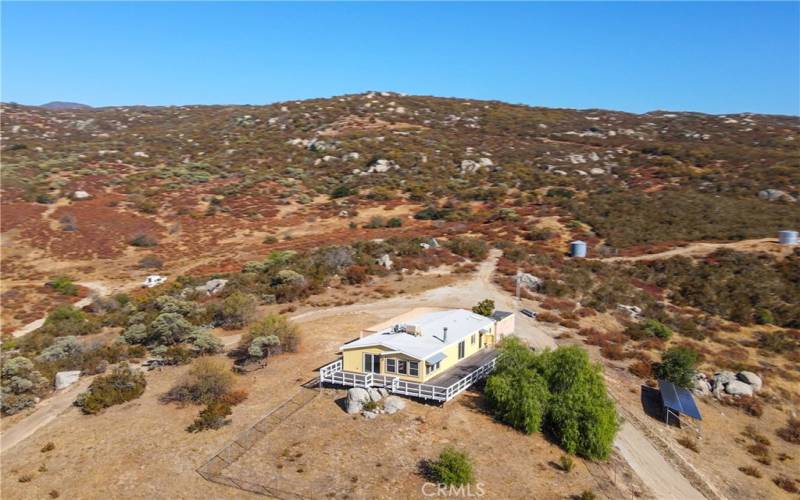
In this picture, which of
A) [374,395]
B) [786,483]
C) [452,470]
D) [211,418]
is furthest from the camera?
[374,395]

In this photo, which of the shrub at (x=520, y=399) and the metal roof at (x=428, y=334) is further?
the metal roof at (x=428, y=334)

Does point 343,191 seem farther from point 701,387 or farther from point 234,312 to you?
point 701,387

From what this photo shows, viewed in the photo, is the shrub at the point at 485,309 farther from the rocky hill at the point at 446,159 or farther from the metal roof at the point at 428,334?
the rocky hill at the point at 446,159

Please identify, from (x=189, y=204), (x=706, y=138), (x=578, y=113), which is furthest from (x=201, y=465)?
(x=578, y=113)

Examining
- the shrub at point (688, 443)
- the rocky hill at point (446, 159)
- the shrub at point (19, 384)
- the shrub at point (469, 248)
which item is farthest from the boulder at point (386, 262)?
the shrub at point (688, 443)

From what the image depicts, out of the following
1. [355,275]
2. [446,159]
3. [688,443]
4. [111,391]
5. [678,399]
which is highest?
[446,159]

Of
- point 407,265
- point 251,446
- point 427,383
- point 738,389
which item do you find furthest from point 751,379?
point 407,265
